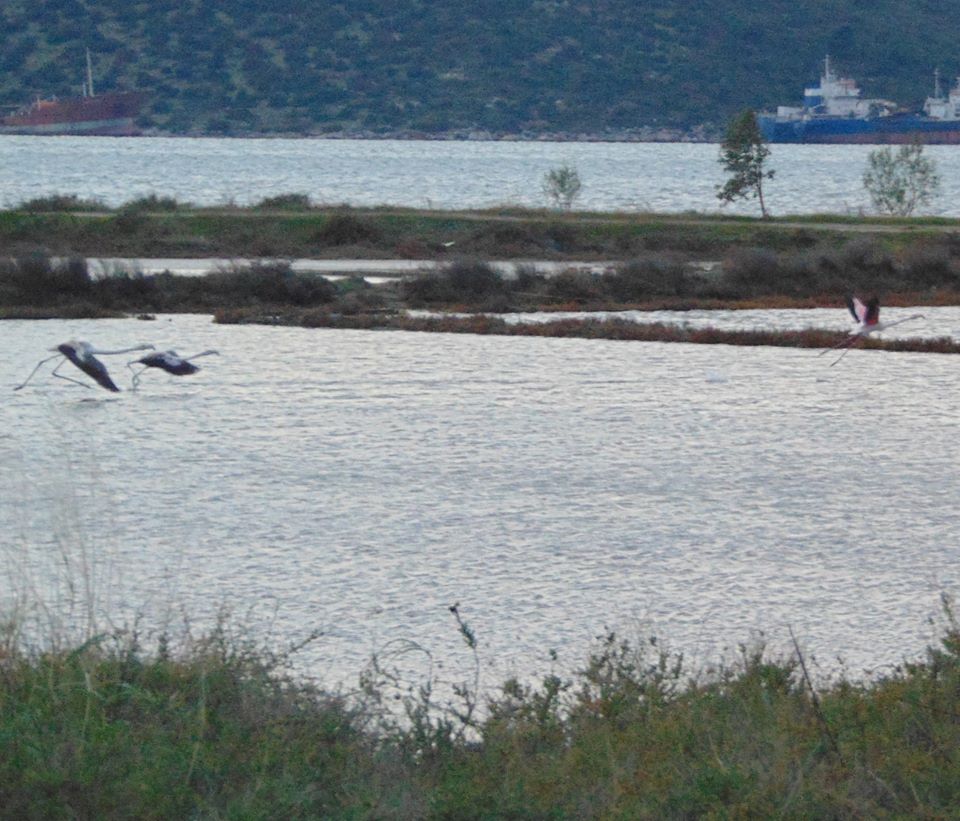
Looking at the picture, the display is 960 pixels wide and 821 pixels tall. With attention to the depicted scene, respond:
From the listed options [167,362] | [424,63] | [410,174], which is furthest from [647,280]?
[424,63]

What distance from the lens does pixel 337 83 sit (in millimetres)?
152375

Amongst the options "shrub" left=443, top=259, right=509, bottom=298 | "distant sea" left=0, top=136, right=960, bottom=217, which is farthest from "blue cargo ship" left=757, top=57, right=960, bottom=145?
"shrub" left=443, top=259, right=509, bottom=298

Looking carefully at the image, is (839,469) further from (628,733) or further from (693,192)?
(693,192)

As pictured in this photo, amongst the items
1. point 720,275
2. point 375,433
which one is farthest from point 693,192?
point 375,433

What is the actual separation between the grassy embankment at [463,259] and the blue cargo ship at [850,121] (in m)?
78.0

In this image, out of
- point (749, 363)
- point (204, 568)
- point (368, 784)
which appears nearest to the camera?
point (368, 784)

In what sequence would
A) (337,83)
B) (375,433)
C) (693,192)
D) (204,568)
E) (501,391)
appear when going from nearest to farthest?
(204,568) → (375,433) → (501,391) → (693,192) → (337,83)

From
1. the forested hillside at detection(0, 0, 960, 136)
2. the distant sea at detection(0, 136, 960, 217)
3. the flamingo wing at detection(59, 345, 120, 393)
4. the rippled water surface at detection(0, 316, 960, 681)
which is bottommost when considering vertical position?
the distant sea at detection(0, 136, 960, 217)

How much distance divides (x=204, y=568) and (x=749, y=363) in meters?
12.4

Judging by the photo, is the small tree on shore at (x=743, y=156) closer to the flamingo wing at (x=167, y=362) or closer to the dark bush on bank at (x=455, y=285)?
the dark bush on bank at (x=455, y=285)

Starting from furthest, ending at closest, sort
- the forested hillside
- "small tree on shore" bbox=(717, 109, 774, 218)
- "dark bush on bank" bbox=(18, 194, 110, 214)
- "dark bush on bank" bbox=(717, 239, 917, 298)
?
1. the forested hillside
2. "small tree on shore" bbox=(717, 109, 774, 218)
3. "dark bush on bank" bbox=(18, 194, 110, 214)
4. "dark bush on bank" bbox=(717, 239, 917, 298)

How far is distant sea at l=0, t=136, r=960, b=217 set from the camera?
230ft

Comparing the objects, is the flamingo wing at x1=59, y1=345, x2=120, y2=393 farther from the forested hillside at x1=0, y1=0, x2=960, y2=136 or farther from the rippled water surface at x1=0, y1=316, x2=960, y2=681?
the forested hillside at x1=0, y1=0, x2=960, y2=136

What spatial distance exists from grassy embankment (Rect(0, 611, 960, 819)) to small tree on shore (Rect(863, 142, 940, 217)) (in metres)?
45.5
